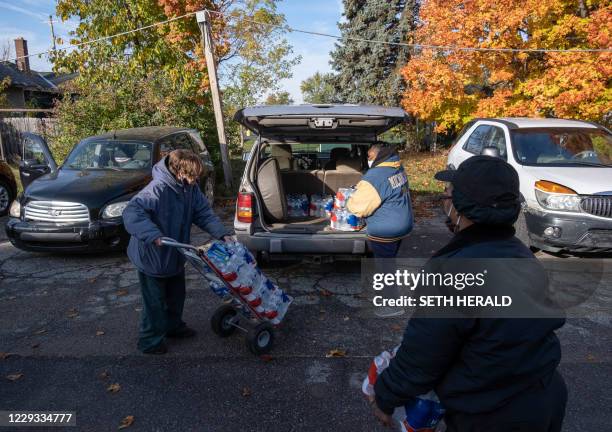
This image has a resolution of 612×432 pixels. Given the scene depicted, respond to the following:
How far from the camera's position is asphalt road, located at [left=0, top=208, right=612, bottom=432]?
307 centimetres

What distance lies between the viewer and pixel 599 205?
214 inches

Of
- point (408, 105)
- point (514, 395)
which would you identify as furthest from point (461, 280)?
point (408, 105)

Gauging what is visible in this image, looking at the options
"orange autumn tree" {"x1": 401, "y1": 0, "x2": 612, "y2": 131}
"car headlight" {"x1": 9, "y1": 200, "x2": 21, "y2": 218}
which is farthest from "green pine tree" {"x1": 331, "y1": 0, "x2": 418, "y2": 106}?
"car headlight" {"x1": 9, "y1": 200, "x2": 21, "y2": 218}

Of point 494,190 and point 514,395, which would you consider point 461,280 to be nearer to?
point 494,190

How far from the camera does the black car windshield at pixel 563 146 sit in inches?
252

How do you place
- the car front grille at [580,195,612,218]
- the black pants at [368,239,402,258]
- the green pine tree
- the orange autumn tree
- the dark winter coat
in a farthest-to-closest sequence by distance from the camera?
1. the green pine tree
2. the orange autumn tree
3. the car front grille at [580,195,612,218]
4. the black pants at [368,239,402,258]
5. the dark winter coat

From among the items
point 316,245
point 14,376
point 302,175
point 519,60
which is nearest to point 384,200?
point 316,245

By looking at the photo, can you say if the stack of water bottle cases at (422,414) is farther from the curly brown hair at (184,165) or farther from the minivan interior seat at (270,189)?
the minivan interior seat at (270,189)

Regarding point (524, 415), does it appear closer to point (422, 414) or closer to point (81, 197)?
point (422, 414)

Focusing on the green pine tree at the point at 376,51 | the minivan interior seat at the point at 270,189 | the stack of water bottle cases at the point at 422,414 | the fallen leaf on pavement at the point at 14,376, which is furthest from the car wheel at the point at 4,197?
the green pine tree at the point at 376,51

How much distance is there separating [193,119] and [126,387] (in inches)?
385

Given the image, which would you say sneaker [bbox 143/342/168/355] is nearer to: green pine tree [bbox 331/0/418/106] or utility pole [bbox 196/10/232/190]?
utility pole [bbox 196/10/232/190]

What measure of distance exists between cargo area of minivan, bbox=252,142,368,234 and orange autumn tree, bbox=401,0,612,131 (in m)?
5.96

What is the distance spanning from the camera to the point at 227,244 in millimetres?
3648
